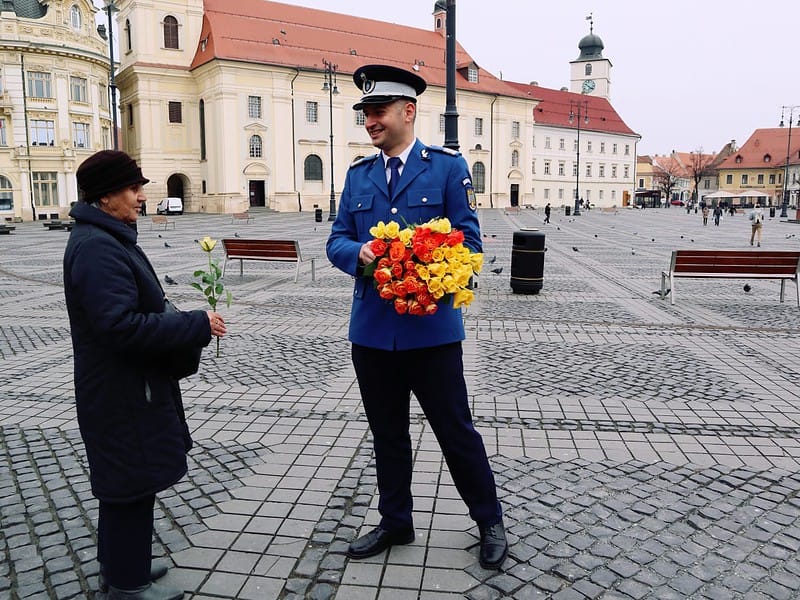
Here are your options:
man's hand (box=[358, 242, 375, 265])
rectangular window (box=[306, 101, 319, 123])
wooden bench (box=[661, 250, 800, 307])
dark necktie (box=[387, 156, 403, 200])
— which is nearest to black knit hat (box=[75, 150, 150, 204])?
man's hand (box=[358, 242, 375, 265])

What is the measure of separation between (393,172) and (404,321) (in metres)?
0.72

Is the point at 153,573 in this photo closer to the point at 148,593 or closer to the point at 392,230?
the point at 148,593

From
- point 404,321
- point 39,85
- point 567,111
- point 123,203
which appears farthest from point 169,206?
point 567,111

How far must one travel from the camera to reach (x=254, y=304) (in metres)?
10.9

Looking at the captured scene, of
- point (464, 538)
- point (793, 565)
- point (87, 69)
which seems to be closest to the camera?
point (793, 565)

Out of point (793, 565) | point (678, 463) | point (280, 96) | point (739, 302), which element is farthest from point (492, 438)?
point (280, 96)

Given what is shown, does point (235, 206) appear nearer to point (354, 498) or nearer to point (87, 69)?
point (87, 69)

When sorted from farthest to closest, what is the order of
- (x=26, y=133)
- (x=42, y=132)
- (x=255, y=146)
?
(x=255, y=146)
(x=42, y=132)
(x=26, y=133)

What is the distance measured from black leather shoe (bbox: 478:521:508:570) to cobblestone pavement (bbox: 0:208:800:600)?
0.05 metres

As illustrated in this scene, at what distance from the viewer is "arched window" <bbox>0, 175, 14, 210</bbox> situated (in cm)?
4494

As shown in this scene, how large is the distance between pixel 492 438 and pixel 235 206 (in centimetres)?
5317

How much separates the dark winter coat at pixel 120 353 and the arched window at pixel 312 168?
58.3m

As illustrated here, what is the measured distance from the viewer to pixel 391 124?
3.12m

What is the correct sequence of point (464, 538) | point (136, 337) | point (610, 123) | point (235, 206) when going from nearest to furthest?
1. point (136, 337)
2. point (464, 538)
3. point (235, 206)
4. point (610, 123)
